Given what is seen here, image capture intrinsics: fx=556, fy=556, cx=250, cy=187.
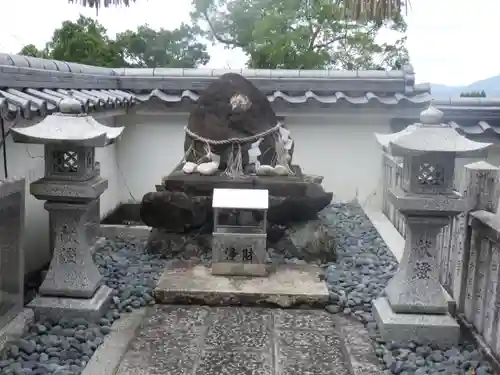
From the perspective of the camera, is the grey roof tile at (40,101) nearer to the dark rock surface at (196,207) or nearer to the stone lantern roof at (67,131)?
the stone lantern roof at (67,131)

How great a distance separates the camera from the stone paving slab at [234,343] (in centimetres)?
341

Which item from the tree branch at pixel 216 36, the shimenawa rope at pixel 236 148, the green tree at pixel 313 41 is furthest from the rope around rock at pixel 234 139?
the tree branch at pixel 216 36

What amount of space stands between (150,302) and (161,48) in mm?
14944

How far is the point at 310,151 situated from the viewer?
7.91 metres

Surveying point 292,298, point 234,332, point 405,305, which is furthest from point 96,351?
point 405,305

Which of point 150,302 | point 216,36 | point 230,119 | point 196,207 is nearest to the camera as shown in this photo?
point 150,302

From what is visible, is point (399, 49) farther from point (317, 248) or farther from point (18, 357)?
point (18, 357)

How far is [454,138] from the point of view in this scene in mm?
3814

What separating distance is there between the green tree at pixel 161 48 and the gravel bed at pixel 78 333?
44.9 feet

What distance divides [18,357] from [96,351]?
0.46 meters

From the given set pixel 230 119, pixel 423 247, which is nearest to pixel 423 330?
pixel 423 247

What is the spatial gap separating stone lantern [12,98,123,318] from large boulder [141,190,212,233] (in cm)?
130

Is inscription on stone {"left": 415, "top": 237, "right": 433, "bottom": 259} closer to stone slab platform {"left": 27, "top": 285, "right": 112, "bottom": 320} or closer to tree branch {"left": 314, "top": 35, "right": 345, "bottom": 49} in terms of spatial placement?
stone slab platform {"left": 27, "top": 285, "right": 112, "bottom": 320}

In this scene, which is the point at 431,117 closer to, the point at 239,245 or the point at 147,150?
the point at 239,245
